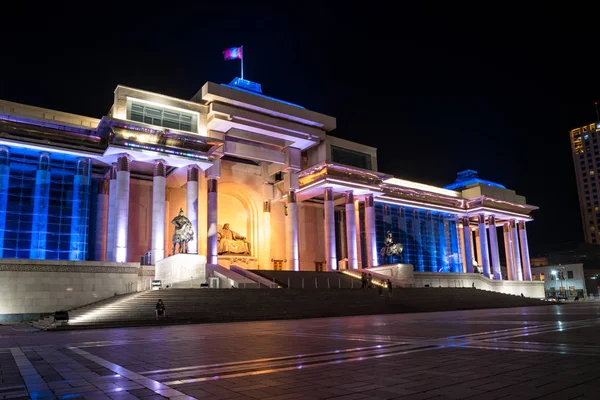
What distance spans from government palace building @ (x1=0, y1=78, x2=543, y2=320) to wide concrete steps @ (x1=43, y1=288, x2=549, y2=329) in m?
7.57

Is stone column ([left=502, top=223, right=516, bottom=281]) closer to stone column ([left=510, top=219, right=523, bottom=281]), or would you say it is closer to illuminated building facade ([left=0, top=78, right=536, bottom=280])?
stone column ([left=510, top=219, right=523, bottom=281])

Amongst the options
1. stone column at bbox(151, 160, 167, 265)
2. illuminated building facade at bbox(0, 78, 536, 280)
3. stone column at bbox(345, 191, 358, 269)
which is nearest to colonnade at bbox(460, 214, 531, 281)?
illuminated building facade at bbox(0, 78, 536, 280)

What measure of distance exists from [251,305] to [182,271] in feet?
27.1

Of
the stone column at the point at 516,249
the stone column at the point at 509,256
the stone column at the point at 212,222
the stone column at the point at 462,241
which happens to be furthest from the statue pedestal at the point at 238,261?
the stone column at the point at 516,249

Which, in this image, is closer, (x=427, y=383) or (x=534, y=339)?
(x=427, y=383)

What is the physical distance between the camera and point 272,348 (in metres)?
11.8

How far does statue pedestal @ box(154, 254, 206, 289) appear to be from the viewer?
34469 millimetres

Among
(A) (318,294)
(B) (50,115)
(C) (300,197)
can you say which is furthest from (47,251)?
(C) (300,197)

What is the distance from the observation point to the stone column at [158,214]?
38.2 metres

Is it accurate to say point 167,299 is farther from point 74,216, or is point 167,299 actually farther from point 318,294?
point 74,216

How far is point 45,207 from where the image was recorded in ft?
122

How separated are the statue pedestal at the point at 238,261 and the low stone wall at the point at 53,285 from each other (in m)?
15.6

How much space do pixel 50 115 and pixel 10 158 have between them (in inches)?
176

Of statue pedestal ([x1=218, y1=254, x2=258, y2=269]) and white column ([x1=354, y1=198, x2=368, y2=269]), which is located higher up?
white column ([x1=354, y1=198, x2=368, y2=269])
